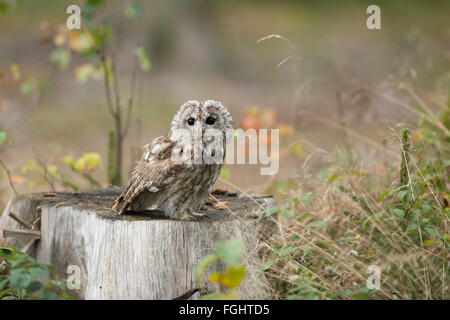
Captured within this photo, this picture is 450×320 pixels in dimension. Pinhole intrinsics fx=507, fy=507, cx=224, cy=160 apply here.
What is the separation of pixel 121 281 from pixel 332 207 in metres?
1.52

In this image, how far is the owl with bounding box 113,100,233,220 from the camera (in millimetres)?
2607

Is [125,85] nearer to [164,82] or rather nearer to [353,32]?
[164,82]

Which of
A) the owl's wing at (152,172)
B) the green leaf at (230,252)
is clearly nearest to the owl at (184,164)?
the owl's wing at (152,172)

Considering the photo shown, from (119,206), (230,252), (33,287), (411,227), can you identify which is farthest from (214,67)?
(230,252)

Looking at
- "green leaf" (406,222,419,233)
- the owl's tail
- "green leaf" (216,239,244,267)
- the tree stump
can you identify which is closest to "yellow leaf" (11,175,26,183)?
the tree stump

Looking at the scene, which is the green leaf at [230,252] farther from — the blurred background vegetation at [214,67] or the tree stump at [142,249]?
the blurred background vegetation at [214,67]

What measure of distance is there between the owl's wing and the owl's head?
9cm

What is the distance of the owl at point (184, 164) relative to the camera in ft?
8.55

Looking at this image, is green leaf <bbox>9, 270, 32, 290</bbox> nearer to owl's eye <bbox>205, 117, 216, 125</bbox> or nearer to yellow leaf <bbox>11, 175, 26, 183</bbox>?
owl's eye <bbox>205, 117, 216, 125</bbox>

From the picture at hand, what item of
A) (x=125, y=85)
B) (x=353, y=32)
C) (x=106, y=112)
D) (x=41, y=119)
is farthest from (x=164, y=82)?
(x=353, y=32)

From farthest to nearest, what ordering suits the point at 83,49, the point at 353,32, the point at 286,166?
the point at 353,32, the point at 286,166, the point at 83,49
